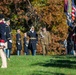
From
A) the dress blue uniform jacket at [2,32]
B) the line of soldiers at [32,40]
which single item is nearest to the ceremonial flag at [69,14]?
the line of soldiers at [32,40]

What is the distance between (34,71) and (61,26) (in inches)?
841

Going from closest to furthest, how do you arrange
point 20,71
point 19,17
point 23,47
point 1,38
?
1. point 20,71
2. point 1,38
3. point 23,47
4. point 19,17

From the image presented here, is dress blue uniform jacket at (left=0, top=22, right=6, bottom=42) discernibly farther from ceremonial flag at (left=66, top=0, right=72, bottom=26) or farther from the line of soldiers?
ceremonial flag at (left=66, top=0, right=72, bottom=26)

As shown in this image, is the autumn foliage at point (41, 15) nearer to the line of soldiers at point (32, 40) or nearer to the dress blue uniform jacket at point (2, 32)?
the line of soldiers at point (32, 40)

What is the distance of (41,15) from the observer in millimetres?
36094

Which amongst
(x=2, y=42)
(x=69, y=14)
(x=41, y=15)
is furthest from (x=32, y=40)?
(x=2, y=42)

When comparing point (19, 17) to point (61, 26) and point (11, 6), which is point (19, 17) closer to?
point (11, 6)

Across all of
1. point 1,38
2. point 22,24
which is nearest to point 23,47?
point 22,24

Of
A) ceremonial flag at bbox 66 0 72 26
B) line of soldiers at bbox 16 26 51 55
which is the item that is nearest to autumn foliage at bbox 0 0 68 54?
ceremonial flag at bbox 66 0 72 26

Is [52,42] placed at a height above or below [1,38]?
below

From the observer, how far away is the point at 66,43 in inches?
1473

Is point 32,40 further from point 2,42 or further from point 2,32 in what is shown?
point 2,42

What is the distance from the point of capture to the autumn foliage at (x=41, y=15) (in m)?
36.0

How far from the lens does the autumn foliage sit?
3597 cm
